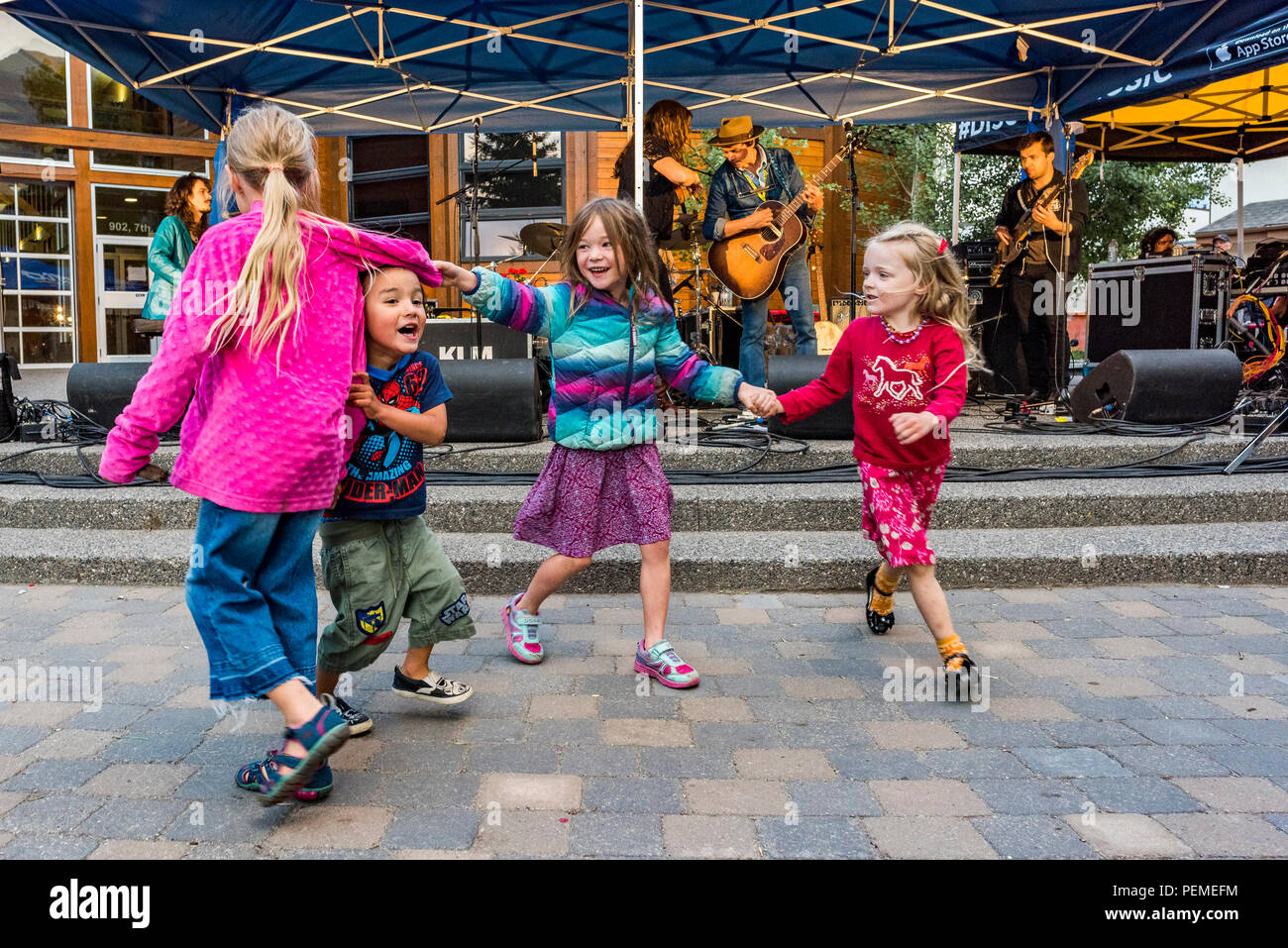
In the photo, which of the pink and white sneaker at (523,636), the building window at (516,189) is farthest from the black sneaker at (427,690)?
the building window at (516,189)

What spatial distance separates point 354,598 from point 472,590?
1.70 m

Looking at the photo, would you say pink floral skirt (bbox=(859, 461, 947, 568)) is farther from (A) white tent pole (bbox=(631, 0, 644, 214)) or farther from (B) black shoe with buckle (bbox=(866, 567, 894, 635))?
(A) white tent pole (bbox=(631, 0, 644, 214))

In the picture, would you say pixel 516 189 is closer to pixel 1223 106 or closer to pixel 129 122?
pixel 129 122

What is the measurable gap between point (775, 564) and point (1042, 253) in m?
4.98

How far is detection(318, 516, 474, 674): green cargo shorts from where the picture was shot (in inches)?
102

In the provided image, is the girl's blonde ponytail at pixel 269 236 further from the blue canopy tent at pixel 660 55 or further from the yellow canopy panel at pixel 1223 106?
the yellow canopy panel at pixel 1223 106

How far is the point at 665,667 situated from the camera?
3146 millimetres

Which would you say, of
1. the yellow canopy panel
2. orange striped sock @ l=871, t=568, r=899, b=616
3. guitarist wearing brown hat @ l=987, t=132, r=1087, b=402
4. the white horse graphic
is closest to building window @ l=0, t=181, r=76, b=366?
guitarist wearing brown hat @ l=987, t=132, r=1087, b=402

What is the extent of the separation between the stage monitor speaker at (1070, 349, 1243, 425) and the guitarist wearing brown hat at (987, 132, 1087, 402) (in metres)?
1.07

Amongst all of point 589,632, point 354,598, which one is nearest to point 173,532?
point 589,632

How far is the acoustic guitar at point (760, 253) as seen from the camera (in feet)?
22.1

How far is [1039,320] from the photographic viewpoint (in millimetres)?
7969

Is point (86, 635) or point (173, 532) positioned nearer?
point (86, 635)

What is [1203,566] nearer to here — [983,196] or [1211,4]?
[1211,4]
